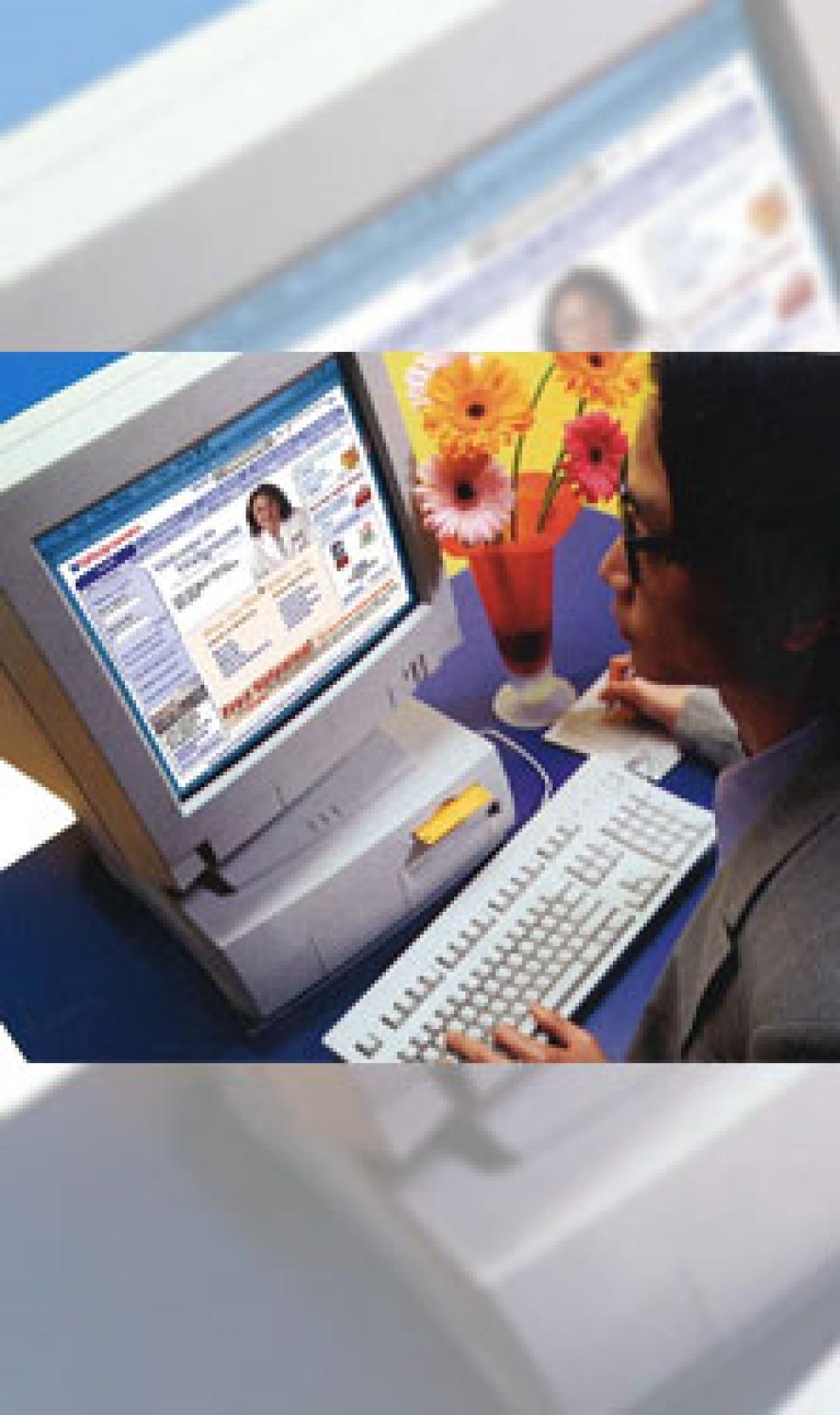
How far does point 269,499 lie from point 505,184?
102 centimetres

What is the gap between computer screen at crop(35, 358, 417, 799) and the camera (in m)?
1.25

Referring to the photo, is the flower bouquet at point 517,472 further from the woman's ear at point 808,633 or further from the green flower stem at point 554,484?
the woman's ear at point 808,633

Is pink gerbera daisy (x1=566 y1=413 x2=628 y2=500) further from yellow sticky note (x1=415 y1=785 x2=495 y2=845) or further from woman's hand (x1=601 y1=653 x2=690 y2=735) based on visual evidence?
yellow sticky note (x1=415 y1=785 x2=495 y2=845)

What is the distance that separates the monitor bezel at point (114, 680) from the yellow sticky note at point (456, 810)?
0.08 meters

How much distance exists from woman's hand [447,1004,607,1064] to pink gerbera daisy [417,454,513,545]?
34 cm

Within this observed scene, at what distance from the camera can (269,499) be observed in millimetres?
1282

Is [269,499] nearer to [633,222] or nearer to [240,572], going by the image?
[240,572]

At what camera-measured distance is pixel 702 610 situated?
1266 millimetres

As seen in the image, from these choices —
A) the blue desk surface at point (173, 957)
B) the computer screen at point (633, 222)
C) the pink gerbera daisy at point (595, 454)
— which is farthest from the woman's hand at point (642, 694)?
the computer screen at point (633, 222)

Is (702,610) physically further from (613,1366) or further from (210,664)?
(613,1366)

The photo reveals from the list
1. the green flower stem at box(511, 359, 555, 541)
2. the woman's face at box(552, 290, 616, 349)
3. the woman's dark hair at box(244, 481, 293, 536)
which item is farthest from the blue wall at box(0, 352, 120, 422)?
the woman's face at box(552, 290, 616, 349)

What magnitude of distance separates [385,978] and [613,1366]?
30 centimetres

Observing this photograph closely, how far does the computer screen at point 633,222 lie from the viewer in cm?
205

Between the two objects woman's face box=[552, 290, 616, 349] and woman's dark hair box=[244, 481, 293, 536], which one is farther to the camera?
woman's face box=[552, 290, 616, 349]
